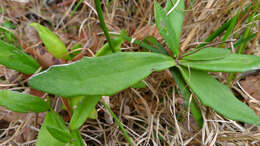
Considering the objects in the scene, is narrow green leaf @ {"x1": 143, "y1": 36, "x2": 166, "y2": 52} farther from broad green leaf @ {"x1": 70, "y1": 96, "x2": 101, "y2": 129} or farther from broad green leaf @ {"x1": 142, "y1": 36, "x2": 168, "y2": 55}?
broad green leaf @ {"x1": 70, "y1": 96, "x2": 101, "y2": 129}

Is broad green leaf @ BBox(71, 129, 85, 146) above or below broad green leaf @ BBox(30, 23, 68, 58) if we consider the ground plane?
below

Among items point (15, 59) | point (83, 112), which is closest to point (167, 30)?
point (83, 112)

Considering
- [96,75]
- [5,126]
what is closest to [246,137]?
[96,75]

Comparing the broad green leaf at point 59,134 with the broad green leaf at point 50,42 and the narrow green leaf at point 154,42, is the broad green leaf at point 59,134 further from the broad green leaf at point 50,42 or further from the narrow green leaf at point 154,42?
the narrow green leaf at point 154,42

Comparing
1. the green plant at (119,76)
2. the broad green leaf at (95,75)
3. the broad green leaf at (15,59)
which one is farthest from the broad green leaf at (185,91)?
the broad green leaf at (15,59)

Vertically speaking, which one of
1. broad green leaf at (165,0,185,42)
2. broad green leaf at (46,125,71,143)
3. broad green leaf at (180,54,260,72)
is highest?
broad green leaf at (165,0,185,42)

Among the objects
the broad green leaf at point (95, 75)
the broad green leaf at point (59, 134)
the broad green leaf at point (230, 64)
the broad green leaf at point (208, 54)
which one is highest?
the broad green leaf at point (95, 75)

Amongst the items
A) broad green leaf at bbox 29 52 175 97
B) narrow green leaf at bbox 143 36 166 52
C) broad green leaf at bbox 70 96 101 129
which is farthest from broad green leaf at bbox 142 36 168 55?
broad green leaf at bbox 70 96 101 129
